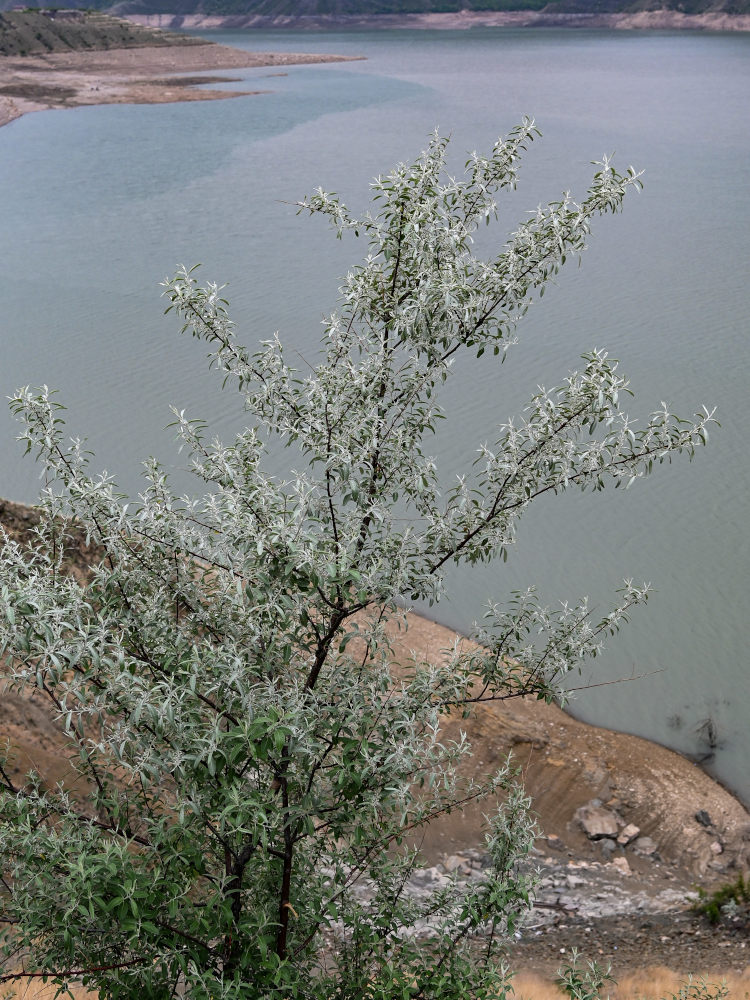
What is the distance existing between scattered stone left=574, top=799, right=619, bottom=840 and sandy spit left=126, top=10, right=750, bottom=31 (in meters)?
82.5

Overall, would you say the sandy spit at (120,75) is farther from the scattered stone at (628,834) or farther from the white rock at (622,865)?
the white rock at (622,865)

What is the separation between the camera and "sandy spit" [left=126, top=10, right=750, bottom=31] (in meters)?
79.8

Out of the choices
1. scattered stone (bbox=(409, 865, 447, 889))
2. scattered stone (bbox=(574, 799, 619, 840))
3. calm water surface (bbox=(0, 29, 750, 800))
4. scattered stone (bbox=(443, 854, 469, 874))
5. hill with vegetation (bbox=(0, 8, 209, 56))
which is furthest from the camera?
hill with vegetation (bbox=(0, 8, 209, 56))

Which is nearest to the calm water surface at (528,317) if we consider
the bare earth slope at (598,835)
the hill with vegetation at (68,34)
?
the bare earth slope at (598,835)

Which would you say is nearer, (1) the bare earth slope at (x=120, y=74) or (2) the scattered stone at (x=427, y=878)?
(2) the scattered stone at (x=427, y=878)

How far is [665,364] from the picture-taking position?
1719cm

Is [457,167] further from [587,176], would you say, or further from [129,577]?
[129,577]

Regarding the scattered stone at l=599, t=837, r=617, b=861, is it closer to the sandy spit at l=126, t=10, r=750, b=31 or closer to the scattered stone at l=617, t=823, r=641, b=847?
the scattered stone at l=617, t=823, r=641, b=847

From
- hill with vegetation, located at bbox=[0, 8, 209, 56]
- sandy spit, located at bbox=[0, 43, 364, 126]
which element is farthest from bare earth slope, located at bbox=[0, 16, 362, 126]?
hill with vegetation, located at bbox=[0, 8, 209, 56]

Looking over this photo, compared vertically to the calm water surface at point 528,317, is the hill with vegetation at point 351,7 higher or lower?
higher

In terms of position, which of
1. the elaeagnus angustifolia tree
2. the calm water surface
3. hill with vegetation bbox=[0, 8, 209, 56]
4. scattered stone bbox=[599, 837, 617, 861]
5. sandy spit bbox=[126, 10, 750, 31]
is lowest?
scattered stone bbox=[599, 837, 617, 861]

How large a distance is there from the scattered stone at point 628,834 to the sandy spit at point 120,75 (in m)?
45.5

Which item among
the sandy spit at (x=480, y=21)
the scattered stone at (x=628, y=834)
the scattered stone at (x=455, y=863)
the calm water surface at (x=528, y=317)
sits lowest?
the scattered stone at (x=455, y=863)

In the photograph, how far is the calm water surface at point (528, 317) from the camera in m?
11.5
